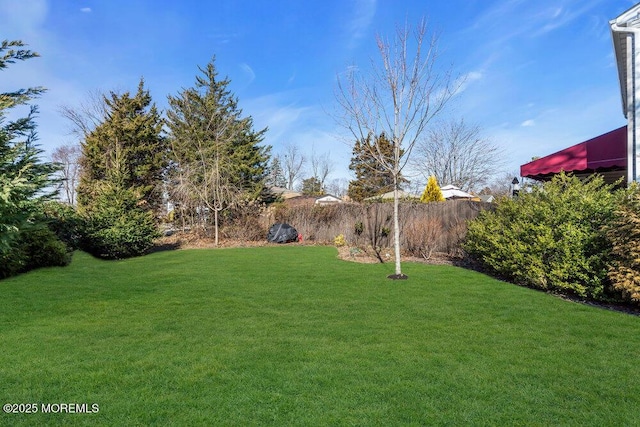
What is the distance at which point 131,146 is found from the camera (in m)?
22.2

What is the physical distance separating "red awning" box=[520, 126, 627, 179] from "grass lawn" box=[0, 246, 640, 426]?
3.36 m

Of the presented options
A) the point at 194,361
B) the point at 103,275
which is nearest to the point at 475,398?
the point at 194,361

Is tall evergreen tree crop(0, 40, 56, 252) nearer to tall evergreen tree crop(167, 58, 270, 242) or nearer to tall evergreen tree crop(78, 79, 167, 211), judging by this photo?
tall evergreen tree crop(167, 58, 270, 242)

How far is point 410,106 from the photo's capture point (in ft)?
25.1

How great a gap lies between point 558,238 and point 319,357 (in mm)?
5004

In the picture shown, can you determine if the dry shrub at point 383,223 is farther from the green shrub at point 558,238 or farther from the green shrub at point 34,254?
the green shrub at point 34,254

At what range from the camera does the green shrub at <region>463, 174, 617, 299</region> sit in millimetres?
5535

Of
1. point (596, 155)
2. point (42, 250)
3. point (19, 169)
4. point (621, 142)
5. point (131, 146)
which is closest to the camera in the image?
point (19, 169)

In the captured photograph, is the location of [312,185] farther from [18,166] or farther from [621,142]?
[18,166]

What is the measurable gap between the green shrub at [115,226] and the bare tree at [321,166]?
34850mm

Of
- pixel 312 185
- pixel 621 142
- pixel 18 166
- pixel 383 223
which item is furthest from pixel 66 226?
pixel 312 185

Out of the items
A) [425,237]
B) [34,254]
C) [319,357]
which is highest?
[425,237]

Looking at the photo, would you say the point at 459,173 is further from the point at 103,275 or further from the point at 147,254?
the point at 103,275

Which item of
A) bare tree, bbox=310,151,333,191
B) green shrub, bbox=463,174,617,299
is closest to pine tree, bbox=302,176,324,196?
bare tree, bbox=310,151,333,191
